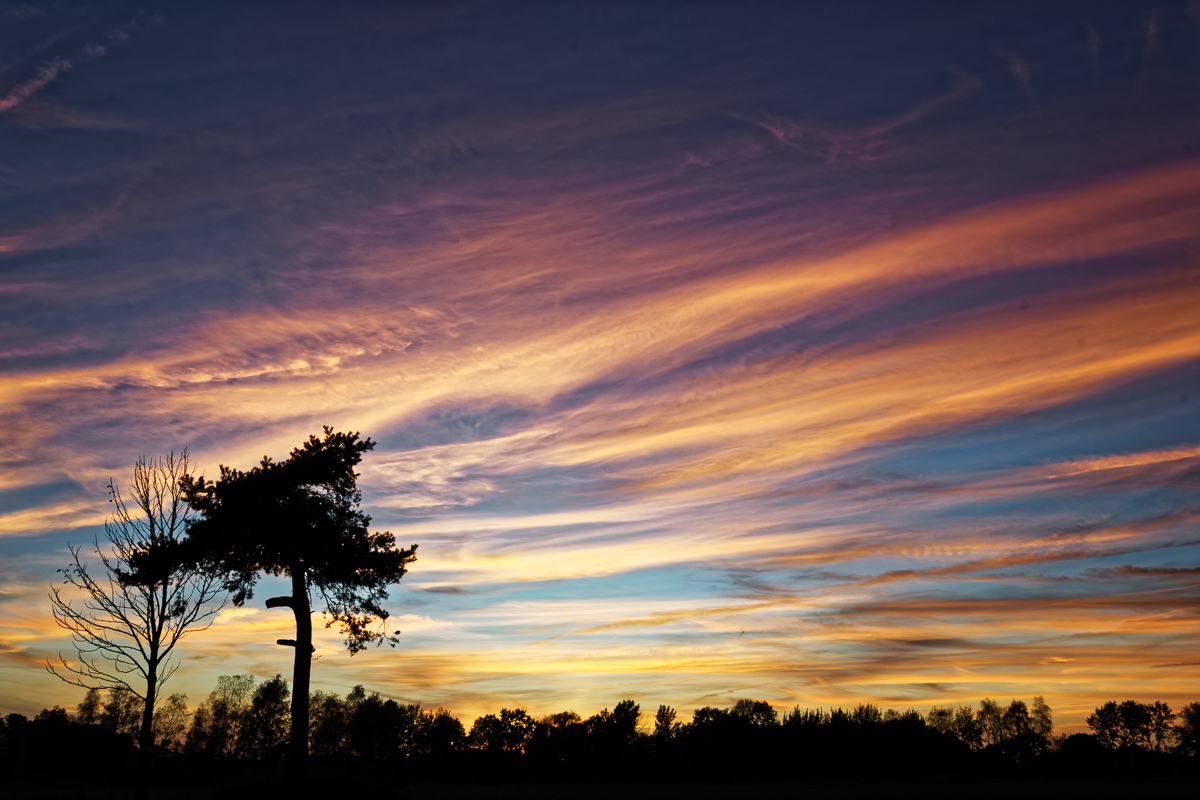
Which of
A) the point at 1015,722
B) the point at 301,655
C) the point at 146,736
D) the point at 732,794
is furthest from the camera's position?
the point at 1015,722

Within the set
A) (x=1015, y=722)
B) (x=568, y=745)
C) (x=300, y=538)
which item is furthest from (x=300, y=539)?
(x=1015, y=722)

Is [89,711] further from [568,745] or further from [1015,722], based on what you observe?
[1015,722]

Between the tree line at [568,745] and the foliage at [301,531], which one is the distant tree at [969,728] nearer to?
the tree line at [568,745]

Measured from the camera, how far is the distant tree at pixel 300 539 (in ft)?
98.5

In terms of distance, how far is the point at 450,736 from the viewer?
13200cm

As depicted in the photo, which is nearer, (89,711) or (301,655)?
(301,655)

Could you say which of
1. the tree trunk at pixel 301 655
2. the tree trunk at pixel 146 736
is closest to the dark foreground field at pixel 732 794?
the tree trunk at pixel 301 655

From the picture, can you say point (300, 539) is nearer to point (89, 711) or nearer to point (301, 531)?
point (301, 531)

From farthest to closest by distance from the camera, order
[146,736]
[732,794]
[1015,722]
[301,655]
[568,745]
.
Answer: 1. [1015,722]
2. [568,745]
3. [732,794]
4. [301,655]
5. [146,736]

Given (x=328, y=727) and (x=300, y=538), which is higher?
(x=300, y=538)

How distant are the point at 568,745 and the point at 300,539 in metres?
104

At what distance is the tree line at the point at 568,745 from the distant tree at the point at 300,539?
93.1 meters

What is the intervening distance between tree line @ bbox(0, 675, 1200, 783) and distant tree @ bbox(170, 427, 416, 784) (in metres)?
93.1

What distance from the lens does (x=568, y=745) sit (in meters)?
123
